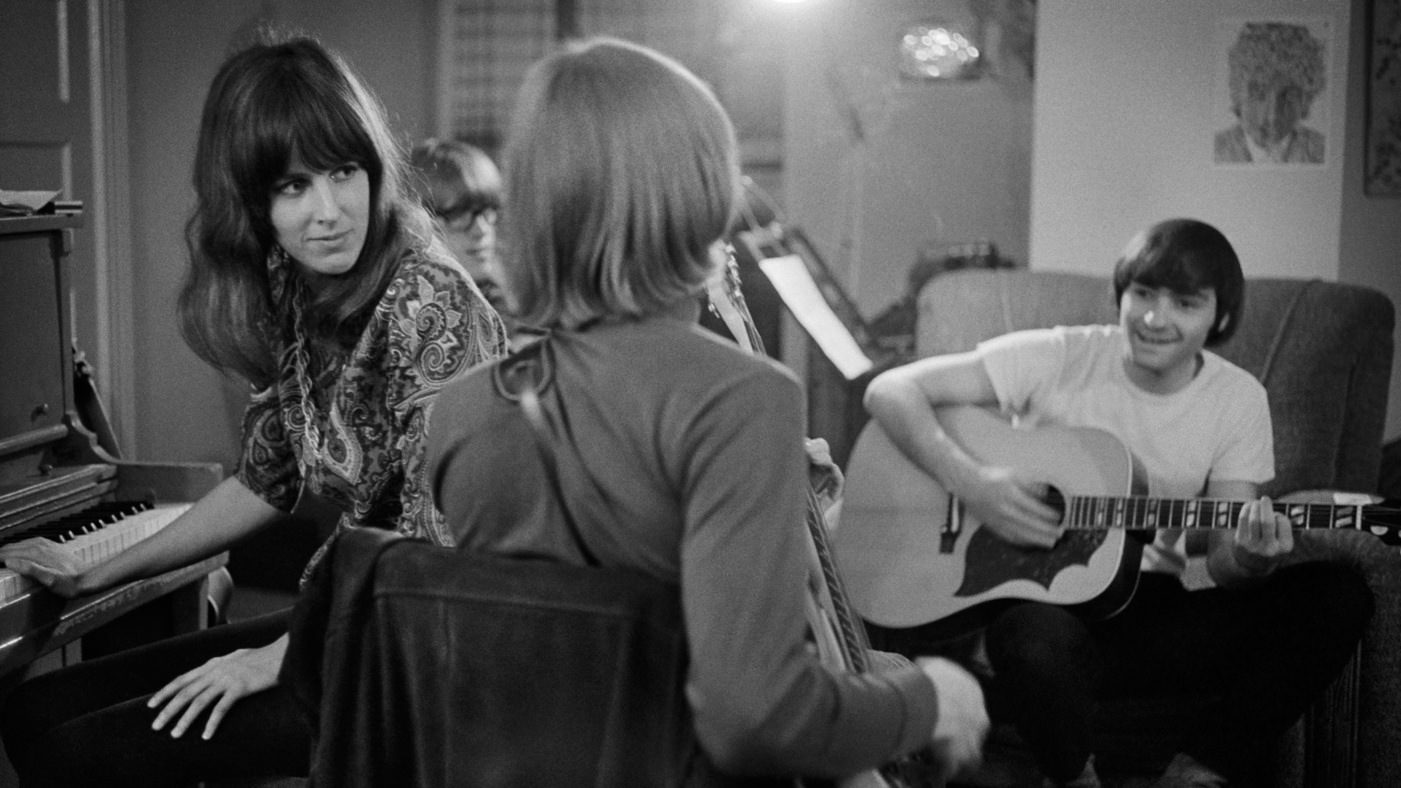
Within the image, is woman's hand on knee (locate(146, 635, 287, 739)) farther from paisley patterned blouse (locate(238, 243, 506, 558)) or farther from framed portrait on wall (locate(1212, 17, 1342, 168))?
framed portrait on wall (locate(1212, 17, 1342, 168))

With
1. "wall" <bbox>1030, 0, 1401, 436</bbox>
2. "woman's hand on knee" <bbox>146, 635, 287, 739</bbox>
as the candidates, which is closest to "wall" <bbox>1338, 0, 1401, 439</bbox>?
"wall" <bbox>1030, 0, 1401, 436</bbox>

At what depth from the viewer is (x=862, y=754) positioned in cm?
111

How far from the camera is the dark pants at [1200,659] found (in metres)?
2.38

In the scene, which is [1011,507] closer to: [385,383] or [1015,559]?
[1015,559]

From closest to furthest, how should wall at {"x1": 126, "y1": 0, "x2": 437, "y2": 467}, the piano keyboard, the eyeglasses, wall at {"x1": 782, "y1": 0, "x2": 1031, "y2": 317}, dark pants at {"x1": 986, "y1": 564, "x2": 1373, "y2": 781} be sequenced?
the piano keyboard
dark pants at {"x1": 986, "y1": 564, "x2": 1373, "y2": 781}
the eyeglasses
wall at {"x1": 126, "y1": 0, "x2": 437, "y2": 467}
wall at {"x1": 782, "y1": 0, "x2": 1031, "y2": 317}

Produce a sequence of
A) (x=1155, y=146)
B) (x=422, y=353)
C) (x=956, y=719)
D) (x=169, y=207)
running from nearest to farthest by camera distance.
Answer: (x=956, y=719) → (x=422, y=353) → (x=1155, y=146) → (x=169, y=207)

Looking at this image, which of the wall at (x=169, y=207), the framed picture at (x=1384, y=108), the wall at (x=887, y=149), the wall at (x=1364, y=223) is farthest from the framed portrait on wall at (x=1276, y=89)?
the wall at (x=169, y=207)

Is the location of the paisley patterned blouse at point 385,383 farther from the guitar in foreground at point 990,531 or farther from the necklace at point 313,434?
the guitar in foreground at point 990,531

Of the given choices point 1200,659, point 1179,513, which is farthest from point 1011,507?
point 1200,659

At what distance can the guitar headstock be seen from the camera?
226cm

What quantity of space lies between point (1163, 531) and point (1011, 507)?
1.00 feet

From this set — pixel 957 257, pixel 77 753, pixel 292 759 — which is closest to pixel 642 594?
pixel 292 759

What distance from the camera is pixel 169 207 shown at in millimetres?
4336

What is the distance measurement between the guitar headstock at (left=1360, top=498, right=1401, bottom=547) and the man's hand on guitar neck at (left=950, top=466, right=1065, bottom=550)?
0.52m
